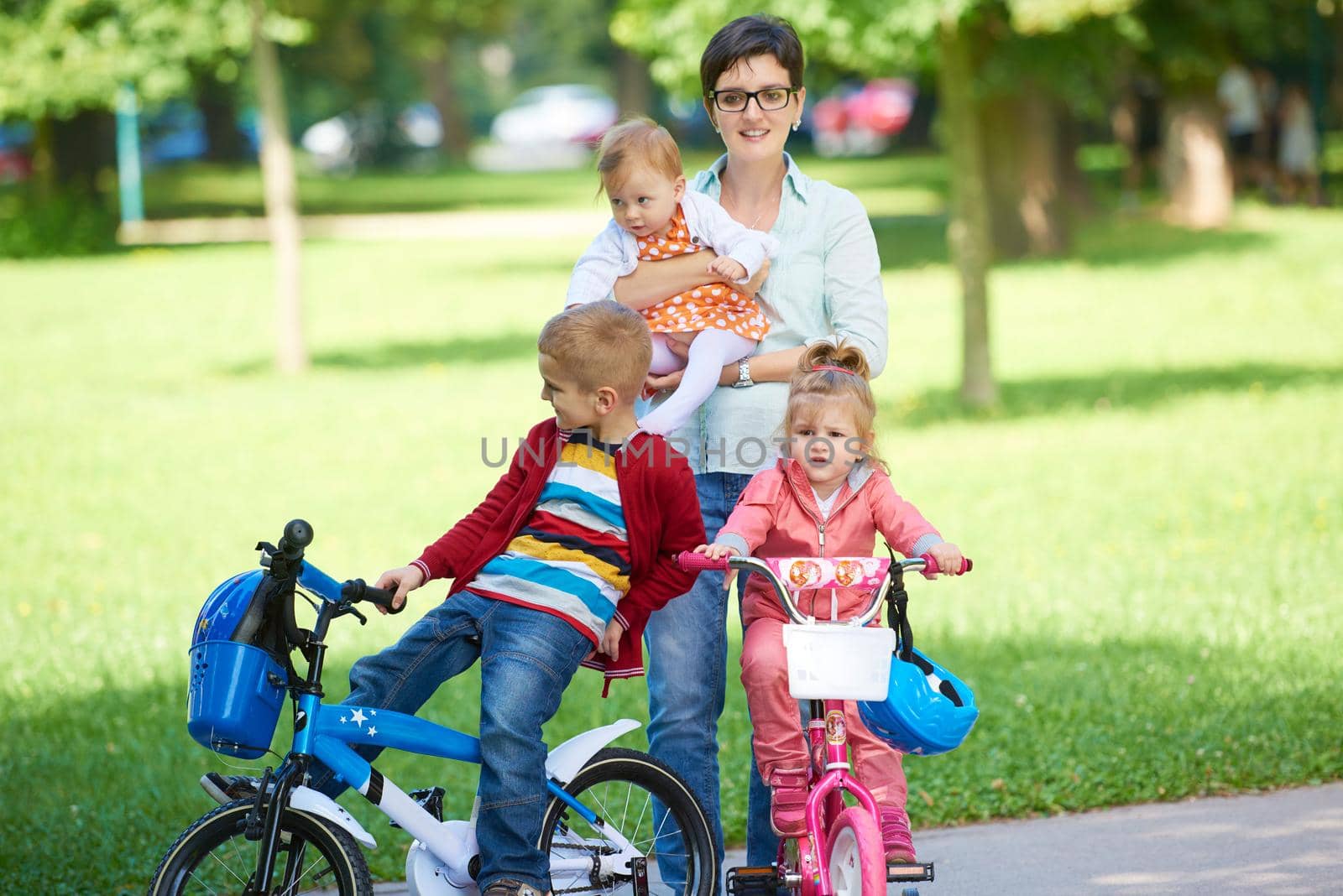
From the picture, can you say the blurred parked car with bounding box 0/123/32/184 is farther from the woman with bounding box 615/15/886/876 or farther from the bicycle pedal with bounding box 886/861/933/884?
the bicycle pedal with bounding box 886/861/933/884

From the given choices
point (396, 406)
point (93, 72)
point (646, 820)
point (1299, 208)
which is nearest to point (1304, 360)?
point (396, 406)

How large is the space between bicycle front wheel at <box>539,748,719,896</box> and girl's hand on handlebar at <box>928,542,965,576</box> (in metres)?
0.96

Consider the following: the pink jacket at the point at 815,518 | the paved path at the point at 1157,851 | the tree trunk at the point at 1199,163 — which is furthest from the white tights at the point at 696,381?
the tree trunk at the point at 1199,163

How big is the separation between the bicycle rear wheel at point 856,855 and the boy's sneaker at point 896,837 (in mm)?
99

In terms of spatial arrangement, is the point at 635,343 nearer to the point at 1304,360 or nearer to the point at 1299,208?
the point at 1304,360

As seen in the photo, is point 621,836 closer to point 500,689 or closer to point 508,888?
point 508,888

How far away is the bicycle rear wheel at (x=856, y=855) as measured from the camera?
Answer: 3559 millimetres

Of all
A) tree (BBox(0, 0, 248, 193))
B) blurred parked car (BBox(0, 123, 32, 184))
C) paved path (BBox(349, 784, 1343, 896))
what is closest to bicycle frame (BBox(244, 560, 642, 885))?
paved path (BBox(349, 784, 1343, 896))

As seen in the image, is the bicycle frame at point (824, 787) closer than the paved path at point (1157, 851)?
Yes

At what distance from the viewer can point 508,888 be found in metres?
3.80

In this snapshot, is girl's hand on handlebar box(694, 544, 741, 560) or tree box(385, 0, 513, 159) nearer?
girl's hand on handlebar box(694, 544, 741, 560)

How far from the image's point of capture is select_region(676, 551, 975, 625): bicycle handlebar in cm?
370

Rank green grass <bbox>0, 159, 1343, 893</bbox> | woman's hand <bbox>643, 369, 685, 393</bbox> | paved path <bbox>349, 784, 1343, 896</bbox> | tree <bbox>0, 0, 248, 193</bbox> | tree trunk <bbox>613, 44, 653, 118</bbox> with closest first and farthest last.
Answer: woman's hand <bbox>643, 369, 685, 393</bbox> → paved path <bbox>349, 784, 1343, 896</bbox> → green grass <bbox>0, 159, 1343, 893</bbox> → tree <bbox>0, 0, 248, 193</bbox> → tree trunk <bbox>613, 44, 653, 118</bbox>

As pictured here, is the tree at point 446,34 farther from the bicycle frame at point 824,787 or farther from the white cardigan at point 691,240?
the bicycle frame at point 824,787
